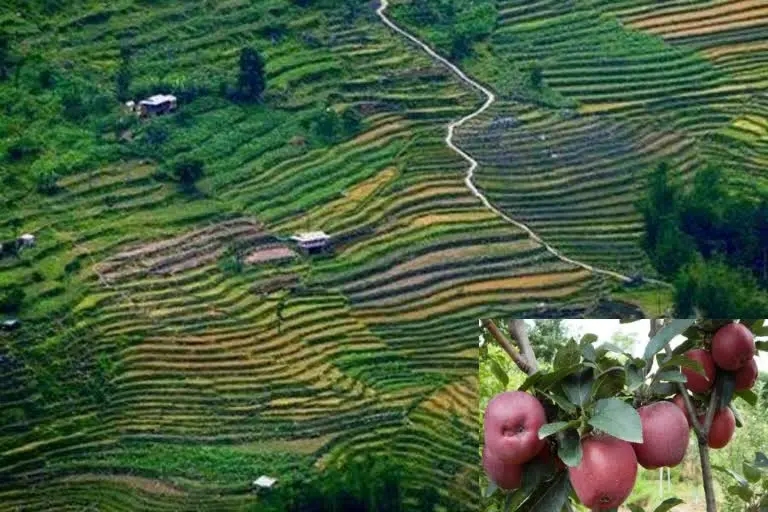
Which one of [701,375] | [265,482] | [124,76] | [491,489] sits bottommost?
[265,482]

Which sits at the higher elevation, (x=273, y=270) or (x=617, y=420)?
(x=617, y=420)

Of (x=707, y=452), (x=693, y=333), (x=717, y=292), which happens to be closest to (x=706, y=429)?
(x=707, y=452)

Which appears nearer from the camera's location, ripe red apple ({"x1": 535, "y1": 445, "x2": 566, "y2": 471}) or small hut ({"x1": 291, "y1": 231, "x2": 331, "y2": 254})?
ripe red apple ({"x1": 535, "y1": 445, "x2": 566, "y2": 471})

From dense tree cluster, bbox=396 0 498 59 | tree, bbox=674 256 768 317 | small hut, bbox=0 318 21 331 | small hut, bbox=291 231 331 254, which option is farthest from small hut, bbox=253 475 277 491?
dense tree cluster, bbox=396 0 498 59

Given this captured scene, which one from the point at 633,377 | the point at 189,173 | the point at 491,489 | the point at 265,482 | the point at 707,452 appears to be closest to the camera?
the point at 633,377

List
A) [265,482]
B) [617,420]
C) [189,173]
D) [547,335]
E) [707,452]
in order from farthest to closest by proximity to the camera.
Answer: [189,173] → [265,482] → [547,335] → [707,452] → [617,420]

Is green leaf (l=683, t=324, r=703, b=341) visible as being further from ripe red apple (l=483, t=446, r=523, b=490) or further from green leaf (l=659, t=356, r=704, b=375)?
ripe red apple (l=483, t=446, r=523, b=490)

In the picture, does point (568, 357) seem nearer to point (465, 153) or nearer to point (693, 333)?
point (693, 333)

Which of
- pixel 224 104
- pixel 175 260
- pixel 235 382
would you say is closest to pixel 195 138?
pixel 224 104
